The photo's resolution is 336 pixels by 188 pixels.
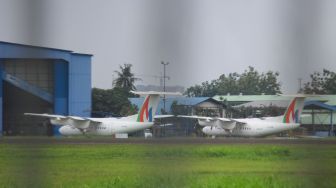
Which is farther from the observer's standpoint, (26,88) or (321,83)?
(26,88)

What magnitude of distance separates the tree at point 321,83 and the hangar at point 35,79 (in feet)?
2.54

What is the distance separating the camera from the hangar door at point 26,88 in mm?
2176

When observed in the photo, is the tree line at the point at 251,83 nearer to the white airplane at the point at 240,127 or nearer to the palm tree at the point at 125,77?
the palm tree at the point at 125,77

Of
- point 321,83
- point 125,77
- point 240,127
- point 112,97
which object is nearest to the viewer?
point 321,83

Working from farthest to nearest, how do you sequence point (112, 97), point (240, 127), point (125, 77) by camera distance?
point (240, 127)
point (112, 97)
point (125, 77)

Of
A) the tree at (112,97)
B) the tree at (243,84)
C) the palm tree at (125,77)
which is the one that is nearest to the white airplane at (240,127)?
the tree at (112,97)

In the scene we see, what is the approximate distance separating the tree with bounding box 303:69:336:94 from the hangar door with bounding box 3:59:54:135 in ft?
2.97

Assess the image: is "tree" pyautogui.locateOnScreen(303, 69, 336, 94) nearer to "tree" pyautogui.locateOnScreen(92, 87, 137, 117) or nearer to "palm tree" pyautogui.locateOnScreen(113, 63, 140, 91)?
"palm tree" pyautogui.locateOnScreen(113, 63, 140, 91)

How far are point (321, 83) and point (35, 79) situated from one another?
110cm

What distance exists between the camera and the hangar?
214 cm

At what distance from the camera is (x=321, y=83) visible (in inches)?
80.9

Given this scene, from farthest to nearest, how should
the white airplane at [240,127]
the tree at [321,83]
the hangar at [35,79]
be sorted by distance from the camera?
1. the white airplane at [240,127]
2. the hangar at [35,79]
3. the tree at [321,83]

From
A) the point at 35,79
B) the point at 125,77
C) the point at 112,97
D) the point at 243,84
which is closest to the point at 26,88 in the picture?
the point at 35,79

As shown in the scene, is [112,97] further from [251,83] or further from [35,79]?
[251,83]
